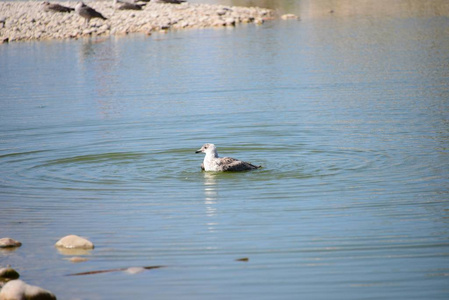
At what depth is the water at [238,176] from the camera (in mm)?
9680

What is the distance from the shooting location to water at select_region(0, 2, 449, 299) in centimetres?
968

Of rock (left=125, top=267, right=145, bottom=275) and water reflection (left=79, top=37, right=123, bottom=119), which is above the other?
water reflection (left=79, top=37, right=123, bottom=119)

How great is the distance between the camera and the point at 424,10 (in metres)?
54.9

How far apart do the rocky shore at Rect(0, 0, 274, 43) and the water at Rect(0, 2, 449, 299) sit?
19321 millimetres

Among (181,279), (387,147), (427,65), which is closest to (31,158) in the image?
(387,147)

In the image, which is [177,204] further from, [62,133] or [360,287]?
[62,133]

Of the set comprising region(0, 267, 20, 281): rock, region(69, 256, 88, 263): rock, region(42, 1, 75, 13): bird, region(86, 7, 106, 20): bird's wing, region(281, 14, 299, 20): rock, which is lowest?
region(69, 256, 88, 263): rock

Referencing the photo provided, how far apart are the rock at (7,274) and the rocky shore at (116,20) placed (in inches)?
1798

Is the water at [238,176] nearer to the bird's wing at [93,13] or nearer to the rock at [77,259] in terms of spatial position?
the rock at [77,259]

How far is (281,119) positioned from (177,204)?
30.6 ft

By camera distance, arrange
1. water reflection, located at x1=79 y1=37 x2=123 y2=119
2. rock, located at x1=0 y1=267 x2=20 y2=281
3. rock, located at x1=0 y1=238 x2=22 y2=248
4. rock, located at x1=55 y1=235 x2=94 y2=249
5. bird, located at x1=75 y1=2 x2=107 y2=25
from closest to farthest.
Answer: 1. rock, located at x1=0 y1=267 x2=20 y2=281
2. rock, located at x1=55 y1=235 x2=94 y2=249
3. rock, located at x1=0 y1=238 x2=22 y2=248
4. water reflection, located at x1=79 y1=37 x2=123 y2=119
5. bird, located at x1=75 y1=2 x2=107 y2=25

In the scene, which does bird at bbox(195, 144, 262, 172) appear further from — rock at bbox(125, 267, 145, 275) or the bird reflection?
rock at bbox(125, 267, 145, 275)

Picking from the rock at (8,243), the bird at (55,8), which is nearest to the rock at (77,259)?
the rock at (8,243)

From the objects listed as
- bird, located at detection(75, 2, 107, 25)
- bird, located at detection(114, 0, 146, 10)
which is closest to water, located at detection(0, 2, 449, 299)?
bird, located at detection(75, 2, 107, 25)
